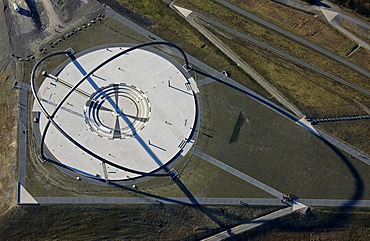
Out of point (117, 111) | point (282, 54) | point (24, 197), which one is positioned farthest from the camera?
point (282, 54)

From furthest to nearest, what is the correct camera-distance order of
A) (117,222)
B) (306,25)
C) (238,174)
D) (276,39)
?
(306,25), (276,39), (238,174), (117,222)

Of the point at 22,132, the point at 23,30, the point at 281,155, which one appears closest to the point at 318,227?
the point at 281,155

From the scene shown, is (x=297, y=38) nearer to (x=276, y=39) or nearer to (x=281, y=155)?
(x=276, y=39)

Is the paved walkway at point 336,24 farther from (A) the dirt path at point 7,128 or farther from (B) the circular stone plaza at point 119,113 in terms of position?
(A) the dirt path at point 7,128

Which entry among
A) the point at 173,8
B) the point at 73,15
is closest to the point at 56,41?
the point at 73,15

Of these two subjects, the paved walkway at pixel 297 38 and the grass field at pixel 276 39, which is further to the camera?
the paved walkway at pixel 297 38

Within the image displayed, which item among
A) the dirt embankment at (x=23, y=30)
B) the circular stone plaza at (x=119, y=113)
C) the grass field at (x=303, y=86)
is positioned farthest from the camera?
the grass field at (x=303, y=86)

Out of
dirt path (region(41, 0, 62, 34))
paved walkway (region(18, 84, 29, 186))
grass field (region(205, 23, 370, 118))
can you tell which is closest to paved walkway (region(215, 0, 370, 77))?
grass field (region(205, 23, 370, 118))

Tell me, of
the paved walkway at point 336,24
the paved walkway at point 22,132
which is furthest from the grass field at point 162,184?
the paved walkway at point 336,24
